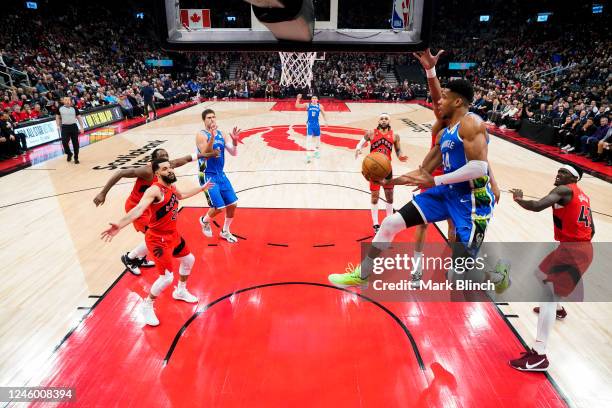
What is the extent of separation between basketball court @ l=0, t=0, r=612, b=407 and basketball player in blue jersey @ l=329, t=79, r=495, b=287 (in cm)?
81

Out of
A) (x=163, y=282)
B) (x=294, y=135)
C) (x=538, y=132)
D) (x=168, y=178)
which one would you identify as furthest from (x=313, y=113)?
(x=538, y=132)

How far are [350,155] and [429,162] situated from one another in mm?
8228

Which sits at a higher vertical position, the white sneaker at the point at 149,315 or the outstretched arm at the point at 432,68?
the outstretched arm at the point at 432,68

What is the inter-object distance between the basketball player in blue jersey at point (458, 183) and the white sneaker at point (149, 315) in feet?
7.84

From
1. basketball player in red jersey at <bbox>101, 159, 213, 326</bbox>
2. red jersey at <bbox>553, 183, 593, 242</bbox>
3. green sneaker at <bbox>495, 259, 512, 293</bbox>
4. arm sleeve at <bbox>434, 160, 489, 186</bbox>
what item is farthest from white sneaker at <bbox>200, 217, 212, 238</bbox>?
red jersey at <bbox>553, 183, 593, 242</bbox>

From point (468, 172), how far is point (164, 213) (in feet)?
9.29

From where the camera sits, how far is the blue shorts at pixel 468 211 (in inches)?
144

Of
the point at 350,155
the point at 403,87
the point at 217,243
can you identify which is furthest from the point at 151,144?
the point at 403,87

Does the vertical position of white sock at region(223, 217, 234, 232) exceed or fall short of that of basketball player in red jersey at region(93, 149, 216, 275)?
it falls short

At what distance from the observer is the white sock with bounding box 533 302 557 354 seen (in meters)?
3.50

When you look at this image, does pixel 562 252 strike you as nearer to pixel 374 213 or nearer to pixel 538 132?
pixel 374 213

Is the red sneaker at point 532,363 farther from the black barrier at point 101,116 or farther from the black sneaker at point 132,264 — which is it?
the black barrier at point 101,116

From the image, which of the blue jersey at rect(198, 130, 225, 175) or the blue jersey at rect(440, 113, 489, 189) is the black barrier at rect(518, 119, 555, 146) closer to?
the blue jersey at rect(440, 113, 489, 189)

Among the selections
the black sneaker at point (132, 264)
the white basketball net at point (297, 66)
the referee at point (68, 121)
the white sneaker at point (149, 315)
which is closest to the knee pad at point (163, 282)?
the white sneaker at point (149, 315)
